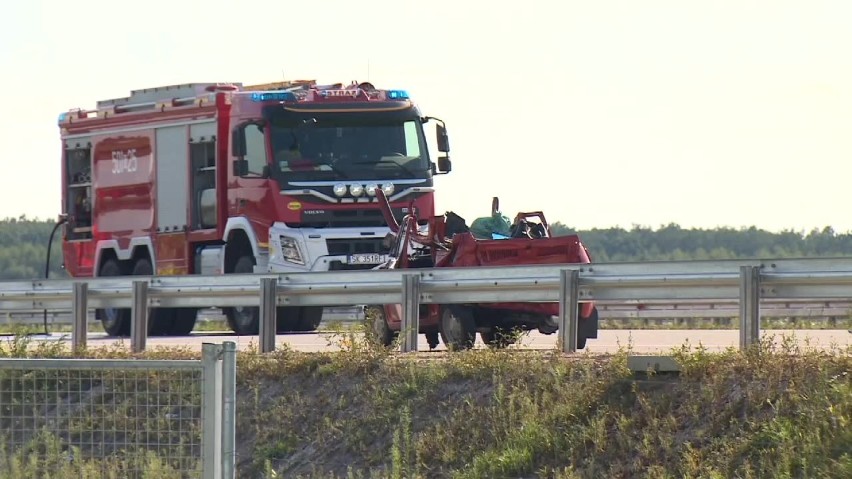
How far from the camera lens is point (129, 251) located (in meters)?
27.5

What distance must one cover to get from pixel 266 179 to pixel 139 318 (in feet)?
19.0

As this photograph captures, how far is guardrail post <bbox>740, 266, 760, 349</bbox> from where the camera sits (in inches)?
558

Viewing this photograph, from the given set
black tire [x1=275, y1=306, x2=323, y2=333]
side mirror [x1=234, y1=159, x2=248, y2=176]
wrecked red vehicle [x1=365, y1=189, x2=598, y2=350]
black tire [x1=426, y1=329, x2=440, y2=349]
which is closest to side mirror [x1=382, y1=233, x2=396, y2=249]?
wrecked red vehicle [x1=365, y1=189, x2=598, y2=350]

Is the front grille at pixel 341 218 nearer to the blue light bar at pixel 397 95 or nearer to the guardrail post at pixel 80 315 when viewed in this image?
the blue light bar at pixel 397 95

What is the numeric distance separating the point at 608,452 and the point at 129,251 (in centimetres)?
1685

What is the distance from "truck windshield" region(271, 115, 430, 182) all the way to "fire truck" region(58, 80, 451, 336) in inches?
0.5

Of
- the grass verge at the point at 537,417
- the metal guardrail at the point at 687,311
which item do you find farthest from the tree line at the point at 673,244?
the grass verge at the point at 537,417

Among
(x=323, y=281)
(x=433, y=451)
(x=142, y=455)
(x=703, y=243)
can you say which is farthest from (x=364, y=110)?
(x=703, y=243)

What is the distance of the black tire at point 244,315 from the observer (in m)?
24.4

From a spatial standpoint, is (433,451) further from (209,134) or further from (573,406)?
(209,134)

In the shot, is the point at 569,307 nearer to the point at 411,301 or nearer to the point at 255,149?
the point at 411,301

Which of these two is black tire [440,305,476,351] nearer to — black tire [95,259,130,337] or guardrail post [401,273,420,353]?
guardrail post [401,273,420,353]

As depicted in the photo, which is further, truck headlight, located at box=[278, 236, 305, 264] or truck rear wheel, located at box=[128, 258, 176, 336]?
truck rear wheel, located at box=[128, 258, 176, 336]

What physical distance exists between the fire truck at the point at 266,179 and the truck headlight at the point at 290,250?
0.08 ft
